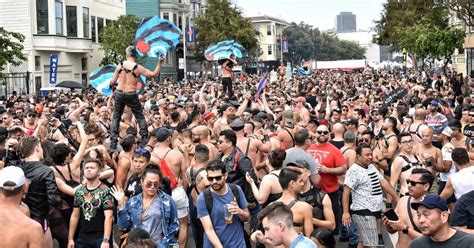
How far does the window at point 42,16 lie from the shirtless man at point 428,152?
33.0 m

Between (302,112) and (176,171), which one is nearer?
(176,171)

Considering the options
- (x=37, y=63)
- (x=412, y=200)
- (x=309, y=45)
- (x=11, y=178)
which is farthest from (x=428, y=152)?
(x=309, y=45)

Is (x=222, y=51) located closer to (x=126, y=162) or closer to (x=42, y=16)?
(x=126, y=162)

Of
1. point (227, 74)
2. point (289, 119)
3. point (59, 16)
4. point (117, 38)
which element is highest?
point (59, 16)

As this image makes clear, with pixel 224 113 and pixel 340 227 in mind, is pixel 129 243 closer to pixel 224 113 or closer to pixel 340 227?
pixel 340 227

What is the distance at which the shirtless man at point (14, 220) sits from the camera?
519 centimetres

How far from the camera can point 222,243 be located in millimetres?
6434

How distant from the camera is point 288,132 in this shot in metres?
10.5

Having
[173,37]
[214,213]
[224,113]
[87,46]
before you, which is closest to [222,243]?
[214,213]

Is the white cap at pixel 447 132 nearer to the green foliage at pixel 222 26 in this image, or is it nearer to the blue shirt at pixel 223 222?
the blue shirt at pixel 223 222

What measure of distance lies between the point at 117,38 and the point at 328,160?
33.5m

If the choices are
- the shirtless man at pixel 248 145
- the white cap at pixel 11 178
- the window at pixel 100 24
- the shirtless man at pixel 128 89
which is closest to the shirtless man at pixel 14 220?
the white cap at pixel 11 178

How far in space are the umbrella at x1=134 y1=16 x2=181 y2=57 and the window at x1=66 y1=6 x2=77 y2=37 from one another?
29.7m

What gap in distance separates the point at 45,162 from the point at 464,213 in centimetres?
439
